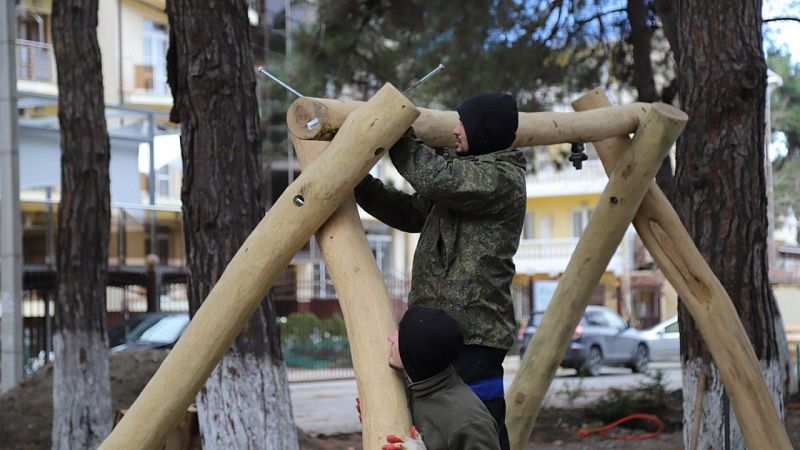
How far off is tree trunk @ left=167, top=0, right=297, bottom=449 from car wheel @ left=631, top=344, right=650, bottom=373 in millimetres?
19317

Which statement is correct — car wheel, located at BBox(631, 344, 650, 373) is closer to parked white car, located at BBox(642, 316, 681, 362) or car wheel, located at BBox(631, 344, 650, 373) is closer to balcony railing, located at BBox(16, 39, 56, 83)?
parked white car, located at BBox(642, 316, 681, 362)

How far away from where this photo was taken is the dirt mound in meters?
11.1

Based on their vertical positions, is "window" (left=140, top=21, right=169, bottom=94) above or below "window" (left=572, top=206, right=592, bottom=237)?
above

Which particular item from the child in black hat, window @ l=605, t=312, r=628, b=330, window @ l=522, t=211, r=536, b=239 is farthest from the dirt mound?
window @ l=522, t=211, r=536, b=239

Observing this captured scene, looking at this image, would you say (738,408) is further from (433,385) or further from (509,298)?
(433,385)

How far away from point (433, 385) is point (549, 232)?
44800 millimetres

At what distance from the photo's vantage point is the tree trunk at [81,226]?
9.83 metres

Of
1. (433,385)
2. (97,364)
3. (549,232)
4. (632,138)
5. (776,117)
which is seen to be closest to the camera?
(433,385)

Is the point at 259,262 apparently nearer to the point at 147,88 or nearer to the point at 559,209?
the point at 147,88

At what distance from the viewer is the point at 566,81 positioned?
15898 millimetres

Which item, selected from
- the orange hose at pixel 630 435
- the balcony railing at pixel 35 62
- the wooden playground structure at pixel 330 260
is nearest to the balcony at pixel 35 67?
the balcony railing at pixel 35 62

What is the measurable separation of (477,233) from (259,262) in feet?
2.52

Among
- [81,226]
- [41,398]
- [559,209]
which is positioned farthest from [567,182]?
[81,226]

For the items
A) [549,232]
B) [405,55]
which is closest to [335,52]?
[405,55]
